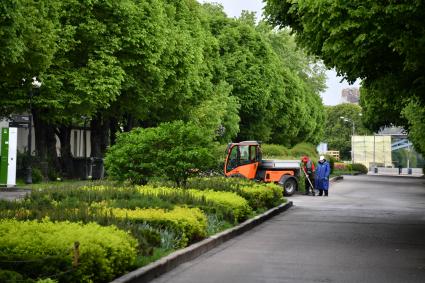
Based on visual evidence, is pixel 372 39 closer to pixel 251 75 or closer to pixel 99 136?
pixel 99 136

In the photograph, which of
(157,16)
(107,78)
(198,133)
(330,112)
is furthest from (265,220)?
(330,112)

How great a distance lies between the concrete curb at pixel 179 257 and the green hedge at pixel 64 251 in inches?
7.3

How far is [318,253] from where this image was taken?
43.6ft

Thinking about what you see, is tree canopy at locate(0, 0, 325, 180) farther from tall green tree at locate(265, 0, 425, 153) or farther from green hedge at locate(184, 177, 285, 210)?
tall green tree at locate(265, 0, 425, 153)

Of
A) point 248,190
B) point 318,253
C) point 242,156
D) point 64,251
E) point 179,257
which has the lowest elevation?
point 318,253

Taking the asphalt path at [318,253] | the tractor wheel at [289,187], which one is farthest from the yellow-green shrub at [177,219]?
the tractor wheel at [289,187]

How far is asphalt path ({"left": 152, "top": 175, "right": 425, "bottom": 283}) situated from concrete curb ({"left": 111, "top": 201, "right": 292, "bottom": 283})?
0.12m

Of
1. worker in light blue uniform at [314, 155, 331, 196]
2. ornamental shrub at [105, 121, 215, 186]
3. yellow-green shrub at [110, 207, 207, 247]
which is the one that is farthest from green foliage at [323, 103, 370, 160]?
yellow-green shrub at [110, 207, 207, 247]

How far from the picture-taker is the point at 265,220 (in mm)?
20891

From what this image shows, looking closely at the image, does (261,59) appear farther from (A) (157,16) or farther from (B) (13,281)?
(B) (13,281)

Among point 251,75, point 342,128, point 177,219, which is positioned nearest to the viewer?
point 177,219

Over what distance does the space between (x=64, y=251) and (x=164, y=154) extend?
1218cm

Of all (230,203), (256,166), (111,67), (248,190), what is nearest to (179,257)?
(230,203)

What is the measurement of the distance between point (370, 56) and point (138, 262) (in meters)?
7.83
